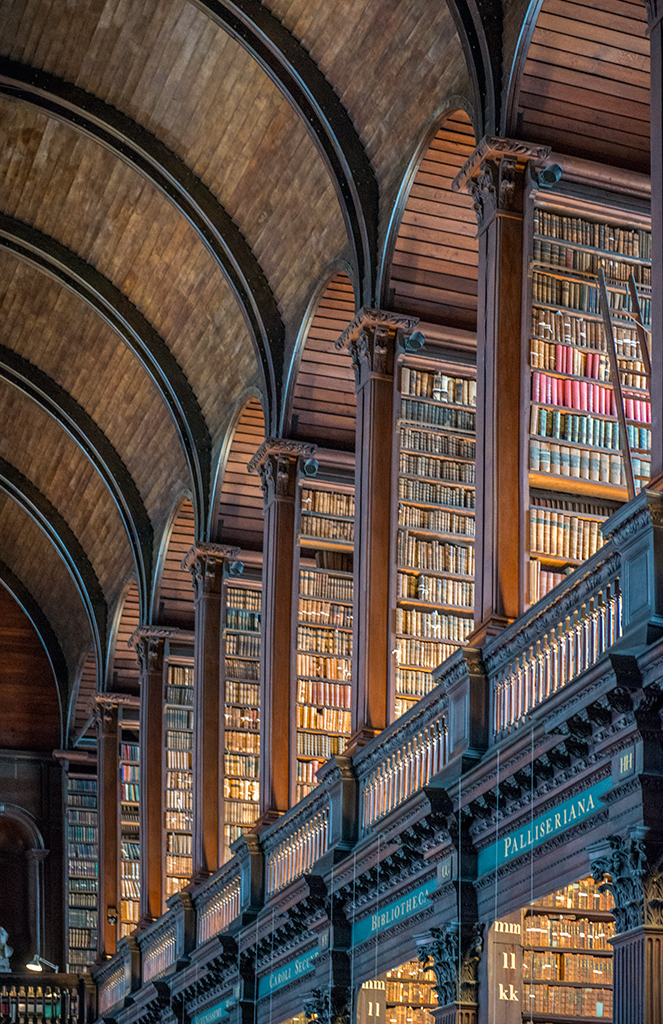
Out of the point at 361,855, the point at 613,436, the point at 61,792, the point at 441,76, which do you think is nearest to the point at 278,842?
the point at 361,855

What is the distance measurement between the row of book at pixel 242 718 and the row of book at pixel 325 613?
222 centimetres

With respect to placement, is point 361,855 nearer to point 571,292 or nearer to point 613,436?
point 613,436

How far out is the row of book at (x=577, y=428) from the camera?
9406 millimetres

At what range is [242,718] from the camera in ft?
50.7

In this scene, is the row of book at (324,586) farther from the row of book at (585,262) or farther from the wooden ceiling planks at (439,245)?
the row of book at (585,262)

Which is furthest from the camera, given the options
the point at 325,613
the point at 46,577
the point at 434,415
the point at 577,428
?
the point at 46,577

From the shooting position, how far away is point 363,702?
11.0 m

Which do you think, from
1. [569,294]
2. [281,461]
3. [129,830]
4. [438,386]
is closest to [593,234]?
[569,294]

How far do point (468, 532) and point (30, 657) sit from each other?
12.6m

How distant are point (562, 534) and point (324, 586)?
4.31m

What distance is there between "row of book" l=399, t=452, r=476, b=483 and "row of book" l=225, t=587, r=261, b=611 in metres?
4.43

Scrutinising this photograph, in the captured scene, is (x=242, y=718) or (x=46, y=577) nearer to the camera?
(x=242, y=718)

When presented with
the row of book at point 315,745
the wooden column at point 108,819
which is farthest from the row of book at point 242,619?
the wooden column at point 108,819

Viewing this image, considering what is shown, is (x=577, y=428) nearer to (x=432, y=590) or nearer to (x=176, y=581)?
(x=432, y=590)
